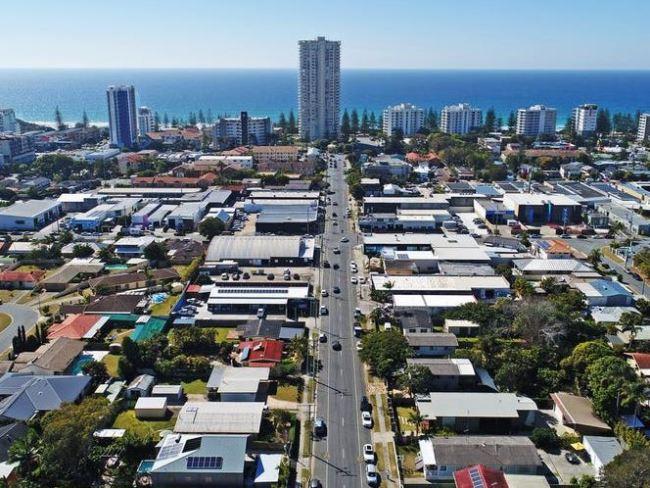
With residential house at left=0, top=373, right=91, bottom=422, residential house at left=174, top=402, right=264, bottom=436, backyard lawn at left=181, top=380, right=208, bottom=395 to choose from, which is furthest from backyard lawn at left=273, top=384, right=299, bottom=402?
residential house at left=0, top=373, right=91, bottom=422

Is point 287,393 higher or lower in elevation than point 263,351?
lower

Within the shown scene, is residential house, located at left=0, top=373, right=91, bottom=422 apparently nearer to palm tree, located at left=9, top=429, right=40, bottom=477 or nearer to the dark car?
palm tree, located at left=9, top=429, right=40, bottom=477

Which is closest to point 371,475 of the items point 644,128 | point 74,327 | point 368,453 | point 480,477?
point 368,453

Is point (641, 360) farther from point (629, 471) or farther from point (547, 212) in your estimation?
point (547, 212)

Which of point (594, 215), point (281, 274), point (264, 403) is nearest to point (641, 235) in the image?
point (594, 215)

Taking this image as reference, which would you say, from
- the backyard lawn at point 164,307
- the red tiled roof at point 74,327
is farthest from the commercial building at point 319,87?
the red tiled roof at point 74,327

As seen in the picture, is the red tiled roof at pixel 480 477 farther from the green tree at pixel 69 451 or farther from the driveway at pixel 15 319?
the driveway at pixel 15 319
